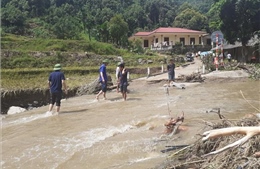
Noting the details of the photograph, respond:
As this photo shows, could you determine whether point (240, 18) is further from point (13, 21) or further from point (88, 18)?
point (13, 21)

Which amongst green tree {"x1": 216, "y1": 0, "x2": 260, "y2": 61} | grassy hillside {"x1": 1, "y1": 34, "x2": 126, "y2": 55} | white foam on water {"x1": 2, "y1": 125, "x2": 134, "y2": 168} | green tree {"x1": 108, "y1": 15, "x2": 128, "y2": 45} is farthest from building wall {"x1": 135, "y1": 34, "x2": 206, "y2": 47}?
white foam on water {"x1": 2, "y1": 125, "x2": 134, "y2": 168}

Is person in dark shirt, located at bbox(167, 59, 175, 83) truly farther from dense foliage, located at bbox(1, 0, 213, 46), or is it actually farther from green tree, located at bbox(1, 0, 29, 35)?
green tree, located at bbox(1, 0, 29, 35)

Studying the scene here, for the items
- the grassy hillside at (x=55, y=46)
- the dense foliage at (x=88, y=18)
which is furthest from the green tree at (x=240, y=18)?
the dense foliage at (x=88, y=18)

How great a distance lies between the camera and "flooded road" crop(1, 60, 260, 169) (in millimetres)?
5285

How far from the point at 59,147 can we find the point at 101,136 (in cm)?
102

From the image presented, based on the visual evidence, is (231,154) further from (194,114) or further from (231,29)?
(231,29)

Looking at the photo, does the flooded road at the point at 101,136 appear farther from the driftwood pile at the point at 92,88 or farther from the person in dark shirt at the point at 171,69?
the person in dark shirt at the point at 171,69

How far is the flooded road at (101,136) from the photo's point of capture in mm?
5285

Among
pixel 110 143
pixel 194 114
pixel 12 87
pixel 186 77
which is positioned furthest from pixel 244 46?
pixel 110 143

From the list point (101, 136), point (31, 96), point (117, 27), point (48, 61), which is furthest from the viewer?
point (117, 27)

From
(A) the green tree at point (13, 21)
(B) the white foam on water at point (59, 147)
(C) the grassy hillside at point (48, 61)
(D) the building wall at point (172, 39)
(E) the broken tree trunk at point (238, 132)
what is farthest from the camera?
(D) the building wall at point (172, 39)

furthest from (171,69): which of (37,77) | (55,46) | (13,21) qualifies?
(13,21)

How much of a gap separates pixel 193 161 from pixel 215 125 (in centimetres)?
115

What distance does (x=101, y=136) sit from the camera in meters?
6.76
